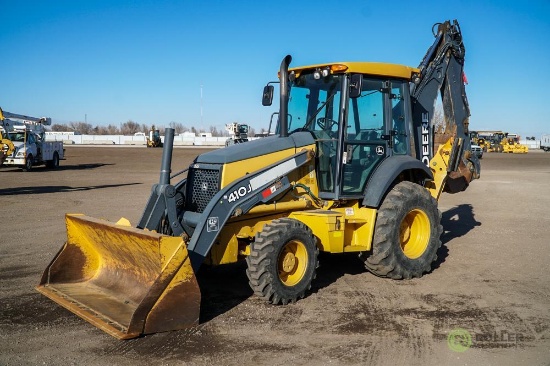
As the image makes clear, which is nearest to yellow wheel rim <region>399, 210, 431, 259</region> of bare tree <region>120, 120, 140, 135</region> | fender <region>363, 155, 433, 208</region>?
fender <region>363, 155, 433, 208</region>

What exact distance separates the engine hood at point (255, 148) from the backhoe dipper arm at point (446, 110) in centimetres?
252

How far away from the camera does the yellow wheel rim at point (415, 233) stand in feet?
25.3

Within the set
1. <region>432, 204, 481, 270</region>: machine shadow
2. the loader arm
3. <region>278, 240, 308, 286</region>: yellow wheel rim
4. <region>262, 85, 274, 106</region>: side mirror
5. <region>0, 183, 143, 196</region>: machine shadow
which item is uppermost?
<region>262, 85, 274, 106</region>: side mirror

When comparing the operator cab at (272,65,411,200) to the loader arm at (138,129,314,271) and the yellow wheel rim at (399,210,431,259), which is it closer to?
the loader arm at (138,129,314,271)

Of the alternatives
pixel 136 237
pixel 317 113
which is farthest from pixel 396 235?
pixel 136 237

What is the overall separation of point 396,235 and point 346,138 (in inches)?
57.5

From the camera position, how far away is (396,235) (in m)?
7.11

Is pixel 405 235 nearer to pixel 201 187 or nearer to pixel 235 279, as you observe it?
pixel 235 279

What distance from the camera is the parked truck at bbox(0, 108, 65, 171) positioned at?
2672 centimetres

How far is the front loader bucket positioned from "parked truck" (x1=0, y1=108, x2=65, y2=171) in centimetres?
2141

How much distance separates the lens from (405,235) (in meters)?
7.84

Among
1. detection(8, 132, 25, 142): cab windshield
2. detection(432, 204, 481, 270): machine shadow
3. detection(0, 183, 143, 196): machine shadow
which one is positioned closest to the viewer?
detection(432, 204, 481, 270): machine shadow

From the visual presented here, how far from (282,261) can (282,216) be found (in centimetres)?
73

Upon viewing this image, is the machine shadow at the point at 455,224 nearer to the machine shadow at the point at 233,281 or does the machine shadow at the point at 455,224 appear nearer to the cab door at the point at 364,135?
the machine shadow at the point at 233,281
